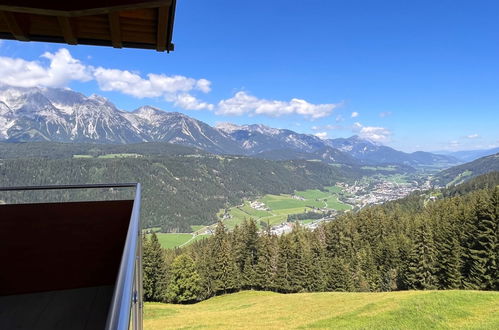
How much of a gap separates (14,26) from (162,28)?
1.76 metres

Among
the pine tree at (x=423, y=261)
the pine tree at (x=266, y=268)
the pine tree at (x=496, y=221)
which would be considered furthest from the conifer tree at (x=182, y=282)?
the pine tree at (x=496, y=221)

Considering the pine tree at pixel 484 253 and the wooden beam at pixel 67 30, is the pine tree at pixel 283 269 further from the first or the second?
the wooden beam at pixel 67 30

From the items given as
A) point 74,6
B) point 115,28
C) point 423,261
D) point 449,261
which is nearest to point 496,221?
point 449,261

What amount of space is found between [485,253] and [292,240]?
24596mm

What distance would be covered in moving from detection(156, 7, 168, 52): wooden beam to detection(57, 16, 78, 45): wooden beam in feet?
3.38

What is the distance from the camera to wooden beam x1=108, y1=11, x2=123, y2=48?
3.87m

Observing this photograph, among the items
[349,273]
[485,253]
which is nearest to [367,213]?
[349,273]

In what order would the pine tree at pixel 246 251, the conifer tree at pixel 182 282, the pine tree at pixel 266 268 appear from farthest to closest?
1. the pine tree at pixel 246 251
2. the pine tree at pixel 266 268
3. the conifer tree at pixel 182 282

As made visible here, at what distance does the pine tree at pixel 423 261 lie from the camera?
120ft

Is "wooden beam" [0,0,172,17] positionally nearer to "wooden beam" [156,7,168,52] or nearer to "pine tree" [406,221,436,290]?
"wooden beam" [156,7,168,52]

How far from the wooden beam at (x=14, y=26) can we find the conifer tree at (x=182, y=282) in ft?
139

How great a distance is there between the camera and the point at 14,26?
4020 mm

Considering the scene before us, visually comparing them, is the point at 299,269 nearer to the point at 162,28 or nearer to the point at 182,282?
the point at 182,282

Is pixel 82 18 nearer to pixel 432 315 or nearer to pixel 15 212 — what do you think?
pixel 15 212
